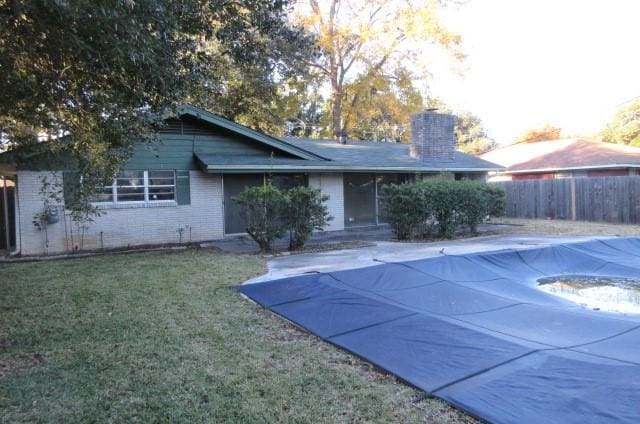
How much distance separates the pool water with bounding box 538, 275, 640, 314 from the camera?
6.08 m

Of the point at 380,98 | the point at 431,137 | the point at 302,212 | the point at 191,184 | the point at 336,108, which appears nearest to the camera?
the point at 302,212

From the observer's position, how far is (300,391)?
362cm

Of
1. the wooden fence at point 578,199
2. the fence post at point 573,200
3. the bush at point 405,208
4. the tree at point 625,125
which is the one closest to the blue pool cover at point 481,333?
the bush at point 405,208

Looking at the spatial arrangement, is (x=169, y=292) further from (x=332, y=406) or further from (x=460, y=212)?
(x=460, y=212)

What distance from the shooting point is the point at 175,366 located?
415 cm

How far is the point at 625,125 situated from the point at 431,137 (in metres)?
30.3

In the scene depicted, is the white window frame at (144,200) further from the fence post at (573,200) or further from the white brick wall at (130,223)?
the fence post at (573,200)

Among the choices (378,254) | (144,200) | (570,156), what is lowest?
(378,254)

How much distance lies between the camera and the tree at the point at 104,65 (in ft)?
13.8

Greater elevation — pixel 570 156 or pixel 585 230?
pixel 570 156

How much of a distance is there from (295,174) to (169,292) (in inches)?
339

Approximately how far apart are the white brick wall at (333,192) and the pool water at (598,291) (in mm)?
8385

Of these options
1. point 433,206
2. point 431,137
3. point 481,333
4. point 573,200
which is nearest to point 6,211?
point 433,206

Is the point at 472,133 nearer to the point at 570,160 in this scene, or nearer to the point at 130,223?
the point at 570,160
